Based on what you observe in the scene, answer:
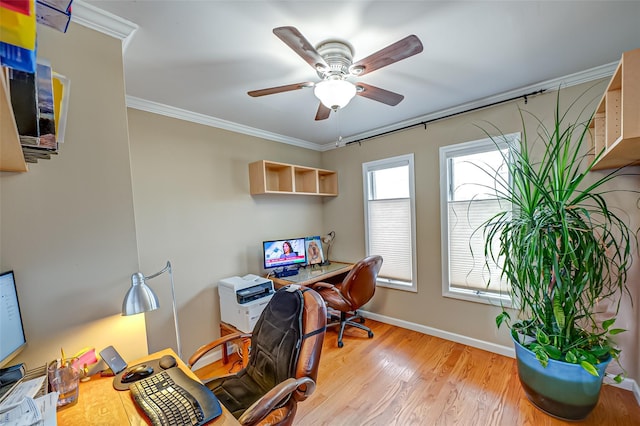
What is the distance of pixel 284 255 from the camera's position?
2.94 m

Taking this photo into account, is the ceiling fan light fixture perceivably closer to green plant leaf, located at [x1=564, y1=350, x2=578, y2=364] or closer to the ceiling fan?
the ceiling fan

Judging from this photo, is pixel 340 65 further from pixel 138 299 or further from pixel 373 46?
pixel 138 299

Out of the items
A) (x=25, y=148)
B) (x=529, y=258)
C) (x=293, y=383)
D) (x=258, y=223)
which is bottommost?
(x=293, y=383)

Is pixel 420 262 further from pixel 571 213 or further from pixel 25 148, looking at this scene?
pixel 25 148

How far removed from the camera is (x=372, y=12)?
124 cm

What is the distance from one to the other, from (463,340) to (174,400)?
2639 millimetres

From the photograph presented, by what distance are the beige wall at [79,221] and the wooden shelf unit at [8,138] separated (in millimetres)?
140

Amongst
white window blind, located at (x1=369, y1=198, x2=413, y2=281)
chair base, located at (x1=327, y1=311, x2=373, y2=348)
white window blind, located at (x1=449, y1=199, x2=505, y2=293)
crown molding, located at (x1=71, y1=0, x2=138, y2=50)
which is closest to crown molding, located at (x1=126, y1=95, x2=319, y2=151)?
crown molding, located at (x1=71, y1=0, x2=138, y2=50)

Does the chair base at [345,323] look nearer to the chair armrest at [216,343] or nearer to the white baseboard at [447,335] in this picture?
the white baseboard at [447,335]

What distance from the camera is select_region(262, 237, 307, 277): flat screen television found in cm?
281

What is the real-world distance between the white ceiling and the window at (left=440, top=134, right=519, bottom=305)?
48 cm

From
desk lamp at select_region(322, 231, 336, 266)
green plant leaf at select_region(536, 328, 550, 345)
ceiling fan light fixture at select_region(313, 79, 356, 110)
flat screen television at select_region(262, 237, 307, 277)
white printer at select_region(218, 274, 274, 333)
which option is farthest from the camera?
desk lamp at select_region(322, 231, 336, 266)

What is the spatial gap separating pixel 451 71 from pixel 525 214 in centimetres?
113

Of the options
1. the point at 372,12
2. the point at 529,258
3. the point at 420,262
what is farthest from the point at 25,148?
the point at 420,262
